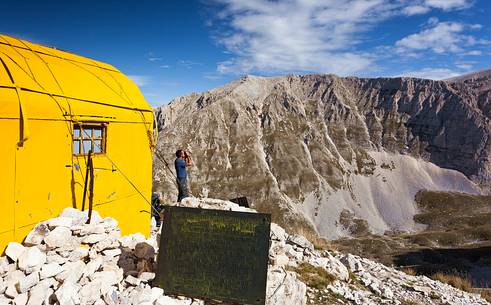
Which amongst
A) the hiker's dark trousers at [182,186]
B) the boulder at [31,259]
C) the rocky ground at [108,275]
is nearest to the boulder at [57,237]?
the rocky ground at [108,275]

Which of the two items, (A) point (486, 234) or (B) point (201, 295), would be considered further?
(A) point (486, 234)

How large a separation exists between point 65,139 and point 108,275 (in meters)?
4.19

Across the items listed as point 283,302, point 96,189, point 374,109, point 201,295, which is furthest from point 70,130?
point 374,109

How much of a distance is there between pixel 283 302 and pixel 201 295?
221 cm

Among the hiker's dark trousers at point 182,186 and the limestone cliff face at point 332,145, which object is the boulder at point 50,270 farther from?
the limestone cliff face at point 332,145

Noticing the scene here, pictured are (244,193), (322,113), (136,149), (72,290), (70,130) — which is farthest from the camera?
(322,113)

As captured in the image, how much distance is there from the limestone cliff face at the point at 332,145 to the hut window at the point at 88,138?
9499 centimetres

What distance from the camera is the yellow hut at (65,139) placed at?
8.58 metres

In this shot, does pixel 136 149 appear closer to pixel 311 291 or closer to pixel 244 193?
pixel 311 291

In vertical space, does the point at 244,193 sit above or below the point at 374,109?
below

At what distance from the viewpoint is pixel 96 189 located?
10.9 m

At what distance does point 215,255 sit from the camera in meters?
7.84

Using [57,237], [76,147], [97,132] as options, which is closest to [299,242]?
[97,132]

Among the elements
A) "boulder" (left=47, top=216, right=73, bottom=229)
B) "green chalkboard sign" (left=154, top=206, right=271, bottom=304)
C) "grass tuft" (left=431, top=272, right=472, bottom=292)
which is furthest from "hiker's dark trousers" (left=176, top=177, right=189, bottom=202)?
"grass tuft" (left=431, top=272, right=472, bottom=292)
